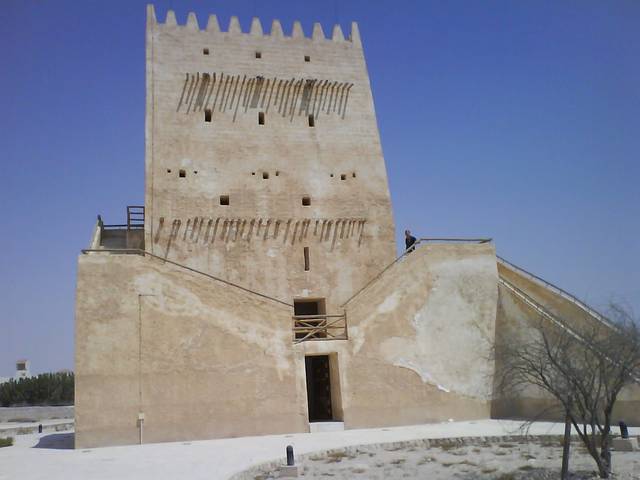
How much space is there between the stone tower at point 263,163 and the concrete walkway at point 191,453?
603 cm

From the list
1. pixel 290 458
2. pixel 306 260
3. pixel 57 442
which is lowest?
pixel 57 442

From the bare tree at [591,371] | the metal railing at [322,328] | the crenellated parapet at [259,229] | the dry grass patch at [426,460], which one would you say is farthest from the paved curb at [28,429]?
the bare tree at [591,371]

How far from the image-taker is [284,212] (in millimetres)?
20875

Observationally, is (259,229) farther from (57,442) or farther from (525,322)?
(525,322)

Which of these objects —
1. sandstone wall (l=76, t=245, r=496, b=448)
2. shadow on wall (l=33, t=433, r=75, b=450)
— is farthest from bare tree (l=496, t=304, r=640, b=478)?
shadow on wall (l=33, t=433, r=75, b=450)

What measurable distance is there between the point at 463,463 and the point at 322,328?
6.99m

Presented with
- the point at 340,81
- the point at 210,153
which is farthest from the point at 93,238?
the point at 340,81

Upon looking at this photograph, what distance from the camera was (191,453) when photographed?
42.8ft

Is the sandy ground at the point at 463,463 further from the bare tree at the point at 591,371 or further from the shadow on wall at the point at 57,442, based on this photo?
the shadow on wall at the point at 57,442

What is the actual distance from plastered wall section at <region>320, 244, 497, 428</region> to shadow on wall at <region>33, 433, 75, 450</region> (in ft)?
25.1

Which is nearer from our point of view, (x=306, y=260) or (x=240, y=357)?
(x=240, y=357)

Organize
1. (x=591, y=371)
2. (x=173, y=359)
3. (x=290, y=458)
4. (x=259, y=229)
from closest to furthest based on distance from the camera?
1. (x=591, y=371)
2. (x=290, y=458)
3. (x=173, y=359)
4. (x=259, y=229)

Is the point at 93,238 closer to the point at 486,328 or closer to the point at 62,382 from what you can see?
the point at 486,328

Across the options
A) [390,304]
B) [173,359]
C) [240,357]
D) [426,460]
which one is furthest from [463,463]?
[173,359]
